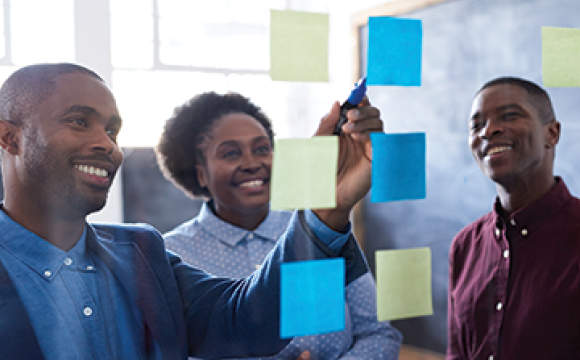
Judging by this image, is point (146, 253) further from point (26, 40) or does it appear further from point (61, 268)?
point (26, 40)

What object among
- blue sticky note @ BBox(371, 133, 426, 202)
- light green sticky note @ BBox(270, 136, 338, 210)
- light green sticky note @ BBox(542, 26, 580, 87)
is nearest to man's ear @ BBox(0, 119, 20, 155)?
light green sticky note @ BBox(270, 136, 338, 210)

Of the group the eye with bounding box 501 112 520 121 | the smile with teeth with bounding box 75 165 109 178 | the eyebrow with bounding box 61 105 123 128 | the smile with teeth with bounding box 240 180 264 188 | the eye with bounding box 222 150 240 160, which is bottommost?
the smile with teeth with bounding box 240 180 264 188

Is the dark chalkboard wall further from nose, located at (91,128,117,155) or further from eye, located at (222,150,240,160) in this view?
nose, located at (91,128,117,155)

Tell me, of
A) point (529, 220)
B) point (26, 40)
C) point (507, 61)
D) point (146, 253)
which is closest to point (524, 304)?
point (529, 220)

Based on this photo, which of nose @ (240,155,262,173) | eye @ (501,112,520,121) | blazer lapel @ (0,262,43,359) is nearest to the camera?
blazer lapel @ (0,262,43,359)

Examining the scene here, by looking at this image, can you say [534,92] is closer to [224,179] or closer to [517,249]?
[517,249]

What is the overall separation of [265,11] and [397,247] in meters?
0.31

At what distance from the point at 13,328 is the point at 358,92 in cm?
38

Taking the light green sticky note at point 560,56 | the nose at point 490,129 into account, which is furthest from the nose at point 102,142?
the light green sticky note at point 560,56

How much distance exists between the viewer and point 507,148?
57cm

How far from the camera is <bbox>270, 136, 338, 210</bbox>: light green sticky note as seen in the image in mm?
465

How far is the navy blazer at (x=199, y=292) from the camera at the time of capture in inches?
16.8

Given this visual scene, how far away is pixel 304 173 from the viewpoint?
47 centimetres

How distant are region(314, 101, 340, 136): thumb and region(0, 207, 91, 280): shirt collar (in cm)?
26
